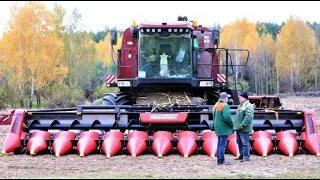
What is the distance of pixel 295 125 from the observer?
43.1 feet

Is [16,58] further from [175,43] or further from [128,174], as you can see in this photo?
[128,174]

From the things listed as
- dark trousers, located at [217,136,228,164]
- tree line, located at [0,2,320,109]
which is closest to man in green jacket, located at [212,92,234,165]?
dark trousers, located at [217,136,228,164]

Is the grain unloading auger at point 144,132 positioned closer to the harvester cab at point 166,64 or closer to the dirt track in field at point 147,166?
the dirt track in field at point 147,166

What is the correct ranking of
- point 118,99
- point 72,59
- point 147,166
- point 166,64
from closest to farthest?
1. point 147,166
2. point 166,64
3. point 118,99
4. point 72,59

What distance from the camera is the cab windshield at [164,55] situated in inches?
602

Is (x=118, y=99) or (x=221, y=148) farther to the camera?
(x=118, y=99)

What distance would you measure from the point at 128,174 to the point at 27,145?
414cm

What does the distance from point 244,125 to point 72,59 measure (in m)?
45.3

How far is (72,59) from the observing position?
55.8 m

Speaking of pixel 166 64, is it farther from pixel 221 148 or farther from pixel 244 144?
pixel 221 148

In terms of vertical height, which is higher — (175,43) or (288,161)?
(175,43)

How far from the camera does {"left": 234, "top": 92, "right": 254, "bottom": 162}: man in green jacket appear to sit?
38.9 feet

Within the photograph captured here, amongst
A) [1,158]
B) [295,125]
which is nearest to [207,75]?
[295,125]

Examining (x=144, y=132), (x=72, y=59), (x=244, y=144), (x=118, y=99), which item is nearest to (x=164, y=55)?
(x=118, y=99)
